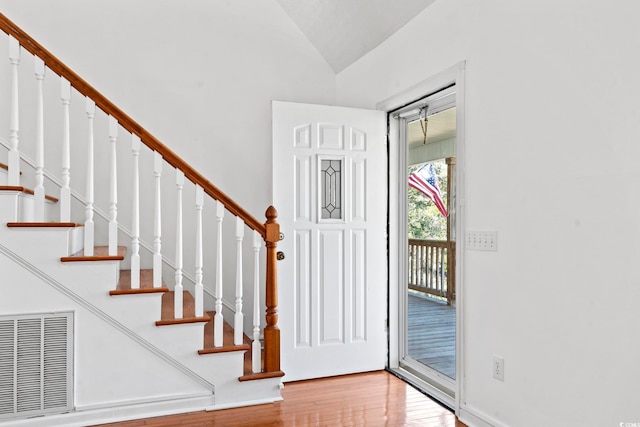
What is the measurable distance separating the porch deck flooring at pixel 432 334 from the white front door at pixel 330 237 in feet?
1.52

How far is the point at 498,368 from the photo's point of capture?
2264 mm

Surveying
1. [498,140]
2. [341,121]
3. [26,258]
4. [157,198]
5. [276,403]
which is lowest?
[276,403]

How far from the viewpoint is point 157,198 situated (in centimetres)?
→ 265

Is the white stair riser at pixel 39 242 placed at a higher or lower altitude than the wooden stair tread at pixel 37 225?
lower

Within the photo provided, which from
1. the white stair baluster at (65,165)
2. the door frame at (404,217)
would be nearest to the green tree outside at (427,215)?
the door frame at (404,217)

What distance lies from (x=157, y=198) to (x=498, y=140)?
1989mm

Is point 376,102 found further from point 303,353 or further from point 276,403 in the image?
point 276,403

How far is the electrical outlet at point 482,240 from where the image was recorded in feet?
7.54

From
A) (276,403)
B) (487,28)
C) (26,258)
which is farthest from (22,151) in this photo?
(487,28)

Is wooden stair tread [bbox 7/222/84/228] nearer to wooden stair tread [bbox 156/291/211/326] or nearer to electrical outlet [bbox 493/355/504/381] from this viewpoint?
wooden stair tread [bbox 156/291/211/326]

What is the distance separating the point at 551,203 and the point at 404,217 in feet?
5.18

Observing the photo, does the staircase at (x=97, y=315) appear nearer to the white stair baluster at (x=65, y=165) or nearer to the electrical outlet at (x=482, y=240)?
the white stair baluster at (x=65, y=165)

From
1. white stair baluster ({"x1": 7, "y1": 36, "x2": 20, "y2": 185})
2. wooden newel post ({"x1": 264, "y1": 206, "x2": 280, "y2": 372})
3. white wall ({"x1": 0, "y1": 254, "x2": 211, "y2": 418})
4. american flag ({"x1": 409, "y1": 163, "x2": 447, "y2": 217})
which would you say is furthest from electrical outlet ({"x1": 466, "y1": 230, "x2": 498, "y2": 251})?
american flag ({"x1": 409, "y1": 163, "x2": 447, "y2": 217})

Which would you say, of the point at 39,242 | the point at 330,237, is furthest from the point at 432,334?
the point at 39,242
